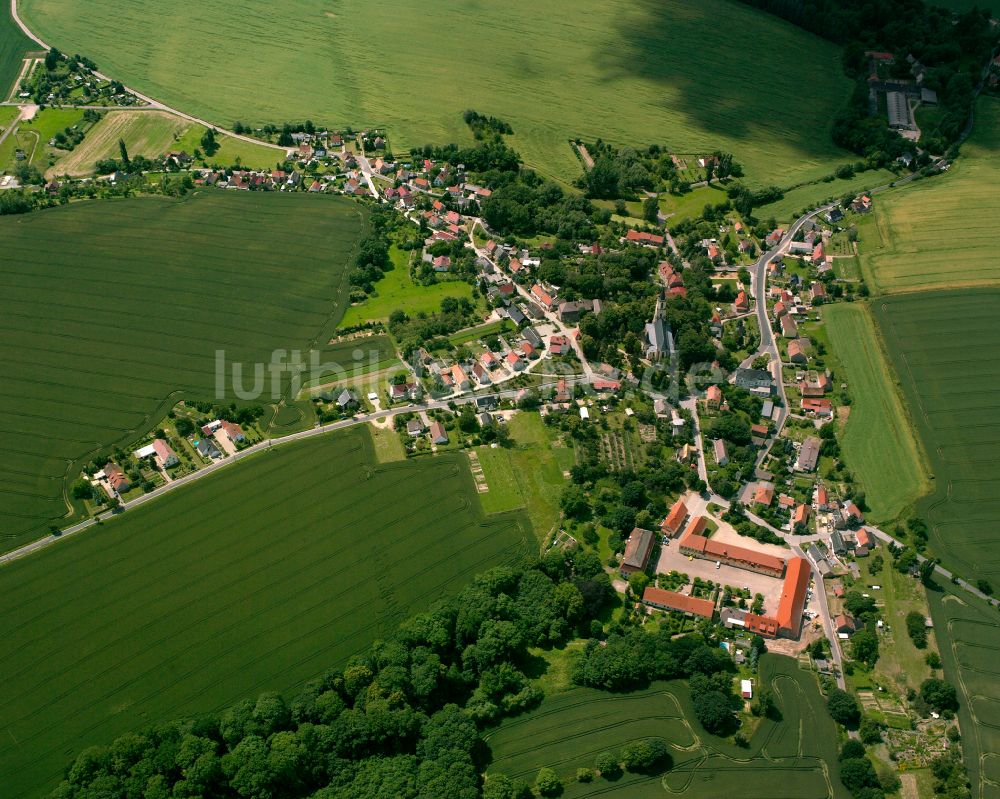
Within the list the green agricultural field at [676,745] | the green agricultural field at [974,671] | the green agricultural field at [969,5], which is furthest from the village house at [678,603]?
the green agricultural field at [969,5]

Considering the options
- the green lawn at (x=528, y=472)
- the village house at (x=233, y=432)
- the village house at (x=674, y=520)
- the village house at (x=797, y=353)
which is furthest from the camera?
the village house at (x=797, y=353)

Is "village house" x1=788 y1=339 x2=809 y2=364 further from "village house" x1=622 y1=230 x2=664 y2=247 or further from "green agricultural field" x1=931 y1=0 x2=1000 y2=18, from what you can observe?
"green agricultural field" x1=931 y1=0 x2=1000 y2=18

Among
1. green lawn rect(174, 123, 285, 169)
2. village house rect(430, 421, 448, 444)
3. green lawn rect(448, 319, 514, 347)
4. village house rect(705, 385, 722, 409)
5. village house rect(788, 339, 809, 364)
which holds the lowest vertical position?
village house rect(430, 421, 448, 444)

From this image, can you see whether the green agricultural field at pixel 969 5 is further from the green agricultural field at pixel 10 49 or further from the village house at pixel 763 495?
the green agricultural field at pixel 10 49

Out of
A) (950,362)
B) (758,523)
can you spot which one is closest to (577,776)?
(758,523)

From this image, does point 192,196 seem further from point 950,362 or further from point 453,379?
point 950,362

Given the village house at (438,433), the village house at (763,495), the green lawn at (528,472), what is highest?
the village house at (438,433)

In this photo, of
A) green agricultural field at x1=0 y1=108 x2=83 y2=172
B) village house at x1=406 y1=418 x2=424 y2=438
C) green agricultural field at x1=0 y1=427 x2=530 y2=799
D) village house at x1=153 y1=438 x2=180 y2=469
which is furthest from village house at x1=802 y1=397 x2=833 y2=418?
green agricultural field at x1=0 y1=108 x2=83 y2=172
